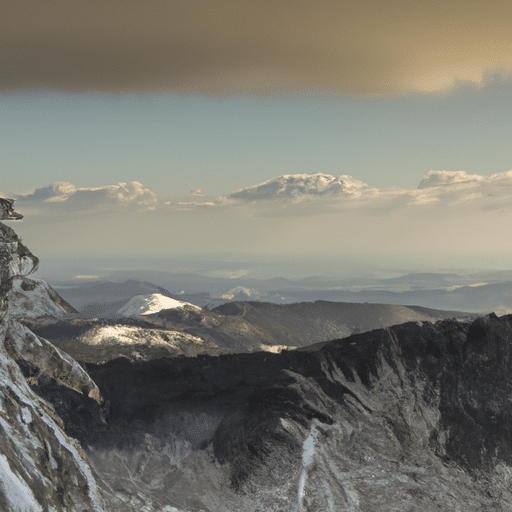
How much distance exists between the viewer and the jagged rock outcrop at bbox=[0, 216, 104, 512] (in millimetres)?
35094

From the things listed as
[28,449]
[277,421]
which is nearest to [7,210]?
[28,449]

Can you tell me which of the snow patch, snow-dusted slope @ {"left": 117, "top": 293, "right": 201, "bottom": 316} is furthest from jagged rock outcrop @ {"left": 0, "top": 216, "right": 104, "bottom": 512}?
snow-dusted slope @ {"left": 117, "top": 293, "right": 201, "bottom": 316}

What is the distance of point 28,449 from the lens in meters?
38.7

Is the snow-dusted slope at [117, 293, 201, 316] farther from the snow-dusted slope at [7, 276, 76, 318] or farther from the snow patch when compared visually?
the snow patch

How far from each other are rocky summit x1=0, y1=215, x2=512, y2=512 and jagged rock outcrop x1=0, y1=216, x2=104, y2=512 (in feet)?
0.57

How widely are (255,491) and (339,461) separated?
876 centimetres

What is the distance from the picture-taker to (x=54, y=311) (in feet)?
250

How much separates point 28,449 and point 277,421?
25926 millimetres

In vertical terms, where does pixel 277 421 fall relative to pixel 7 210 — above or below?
below

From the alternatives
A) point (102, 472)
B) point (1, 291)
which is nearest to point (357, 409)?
point (102, 472)

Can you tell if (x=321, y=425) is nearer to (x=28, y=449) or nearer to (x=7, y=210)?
(x=28, y=449)

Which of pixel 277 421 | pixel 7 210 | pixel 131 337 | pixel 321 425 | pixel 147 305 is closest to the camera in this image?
pixel 7 210

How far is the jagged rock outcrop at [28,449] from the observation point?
35094 millimetres

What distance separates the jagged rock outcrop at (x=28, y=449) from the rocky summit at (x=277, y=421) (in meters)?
0.17
